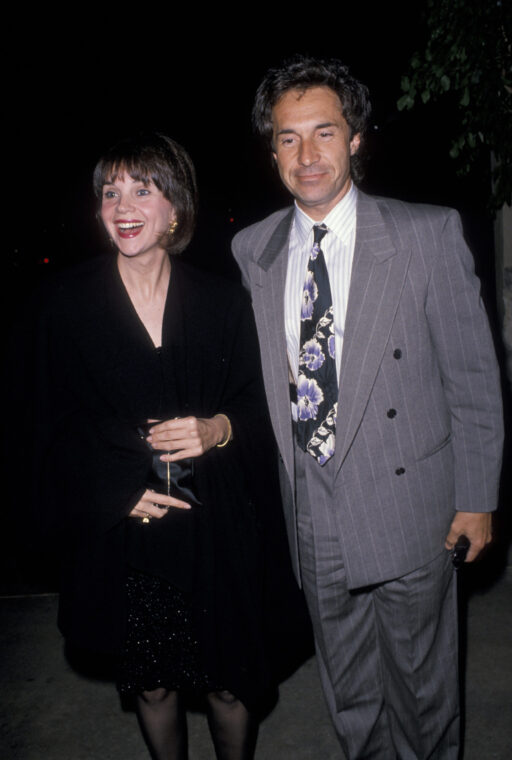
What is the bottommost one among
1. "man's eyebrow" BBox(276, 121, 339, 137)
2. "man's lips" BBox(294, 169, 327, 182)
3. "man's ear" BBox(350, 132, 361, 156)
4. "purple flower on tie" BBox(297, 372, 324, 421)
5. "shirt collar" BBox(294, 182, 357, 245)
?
"purple flower on tie" BBox(297, 372, 324, 421)

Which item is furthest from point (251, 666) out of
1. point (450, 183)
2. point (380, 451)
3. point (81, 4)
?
point (450, 183)

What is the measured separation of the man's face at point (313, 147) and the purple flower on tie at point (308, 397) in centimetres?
55

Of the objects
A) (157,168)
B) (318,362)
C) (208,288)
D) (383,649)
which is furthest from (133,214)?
(383,649)

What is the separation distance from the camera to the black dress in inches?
79.2

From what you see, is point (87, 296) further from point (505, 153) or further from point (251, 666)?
point (505, 153)

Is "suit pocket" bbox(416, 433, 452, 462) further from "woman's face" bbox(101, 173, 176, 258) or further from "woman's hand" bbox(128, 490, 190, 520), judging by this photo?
"woman's face" bbox(101, 173, 176, 258)

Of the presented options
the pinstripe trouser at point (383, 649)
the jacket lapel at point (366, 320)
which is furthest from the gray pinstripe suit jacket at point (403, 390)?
the pinstripe trouser at point (383, 649)

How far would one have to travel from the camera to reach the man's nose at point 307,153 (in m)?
1.97

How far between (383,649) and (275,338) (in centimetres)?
123

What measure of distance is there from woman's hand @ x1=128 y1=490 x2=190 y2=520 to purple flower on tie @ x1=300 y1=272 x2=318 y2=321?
721 millimetres

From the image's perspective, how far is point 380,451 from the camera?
6.51 ft

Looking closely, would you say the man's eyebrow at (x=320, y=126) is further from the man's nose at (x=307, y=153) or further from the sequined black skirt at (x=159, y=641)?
the sequined black skirt at (x=159, y=641)

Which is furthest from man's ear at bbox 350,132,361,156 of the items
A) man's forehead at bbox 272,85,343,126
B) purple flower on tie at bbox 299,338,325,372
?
purple flower on tie at bbox 299,338,325,372

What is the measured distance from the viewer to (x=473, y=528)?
2072mm
